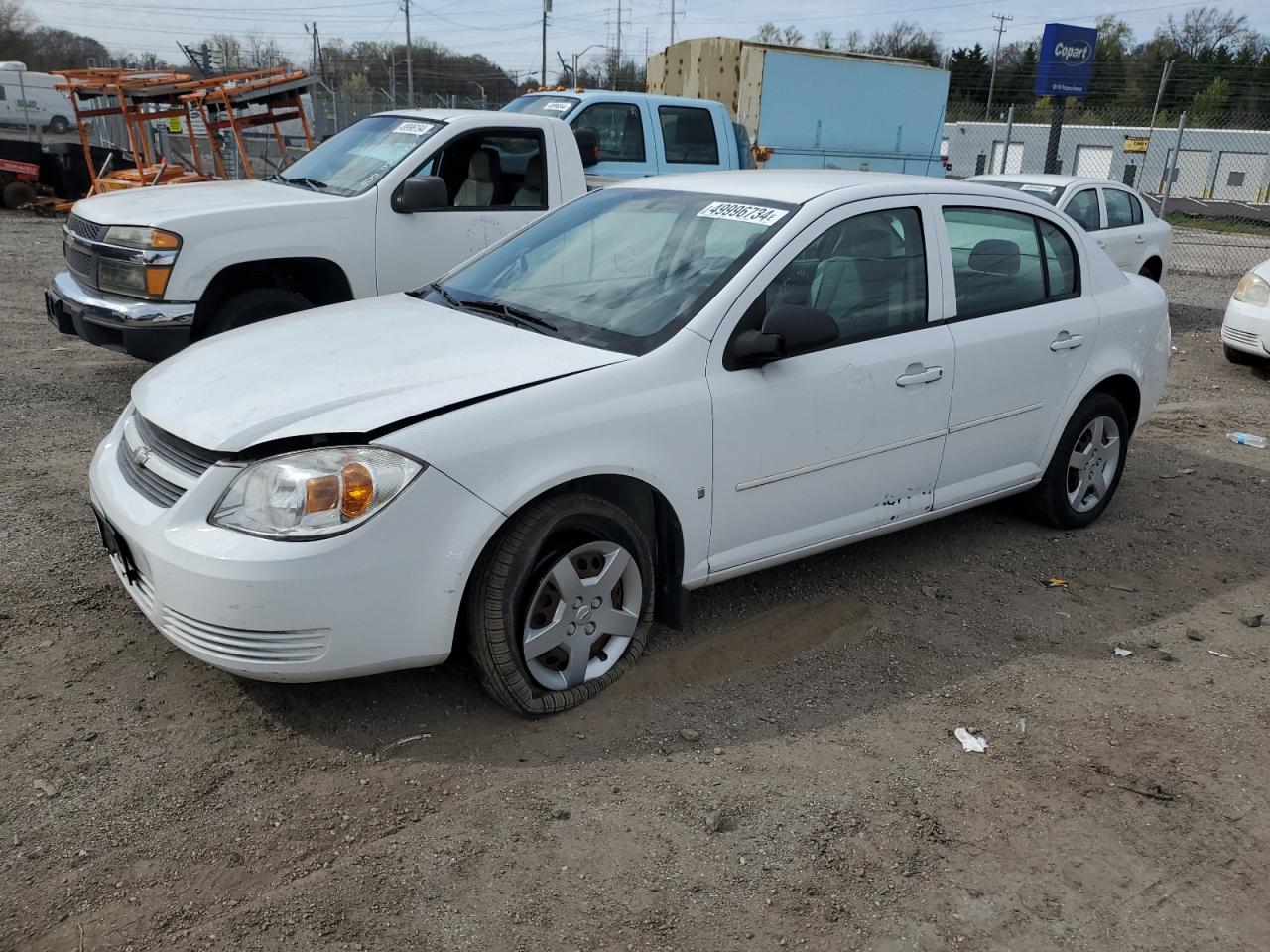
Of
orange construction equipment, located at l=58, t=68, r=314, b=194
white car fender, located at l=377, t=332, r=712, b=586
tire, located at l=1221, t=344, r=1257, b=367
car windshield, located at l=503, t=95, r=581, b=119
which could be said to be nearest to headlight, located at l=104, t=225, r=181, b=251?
white car fender, located at l=377, t=332, r=712, b=586

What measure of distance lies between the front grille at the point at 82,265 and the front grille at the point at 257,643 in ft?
13.8

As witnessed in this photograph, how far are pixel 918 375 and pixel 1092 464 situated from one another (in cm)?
170

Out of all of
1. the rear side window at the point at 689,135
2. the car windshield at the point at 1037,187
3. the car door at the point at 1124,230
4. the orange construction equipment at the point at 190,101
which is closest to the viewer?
the car windshield at the point at 1037,187

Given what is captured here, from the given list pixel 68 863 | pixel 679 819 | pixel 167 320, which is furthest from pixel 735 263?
pixel 167 320

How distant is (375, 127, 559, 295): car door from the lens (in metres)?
6.88

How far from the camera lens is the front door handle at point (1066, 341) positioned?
4832 mm

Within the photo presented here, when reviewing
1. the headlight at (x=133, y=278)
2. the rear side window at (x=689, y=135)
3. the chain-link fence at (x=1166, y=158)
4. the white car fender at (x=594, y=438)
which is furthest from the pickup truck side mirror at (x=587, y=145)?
the chain-link fence at (x=1166, y=158)

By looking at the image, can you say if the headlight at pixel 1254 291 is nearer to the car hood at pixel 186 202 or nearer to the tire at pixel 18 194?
the car hood at pixel 186 202

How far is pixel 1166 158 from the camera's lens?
28484 mm

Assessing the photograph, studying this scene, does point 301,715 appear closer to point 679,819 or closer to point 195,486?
point 195,486

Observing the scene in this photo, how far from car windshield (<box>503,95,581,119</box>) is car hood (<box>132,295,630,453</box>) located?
6.89 m

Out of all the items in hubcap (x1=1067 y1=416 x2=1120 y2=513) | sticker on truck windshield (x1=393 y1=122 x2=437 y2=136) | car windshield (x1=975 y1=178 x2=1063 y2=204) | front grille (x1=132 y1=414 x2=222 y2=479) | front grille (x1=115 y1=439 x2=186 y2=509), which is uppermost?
sticker on truck windshield (x1=393 y1=122 x2=437 y2=136)

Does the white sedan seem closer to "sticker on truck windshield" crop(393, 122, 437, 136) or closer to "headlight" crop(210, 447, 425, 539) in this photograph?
"headlight" crop(210, 447, 425, 539)

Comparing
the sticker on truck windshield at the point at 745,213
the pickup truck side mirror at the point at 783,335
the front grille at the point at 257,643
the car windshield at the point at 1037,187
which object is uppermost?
the sticker on truck windshield at the point at 745,213
